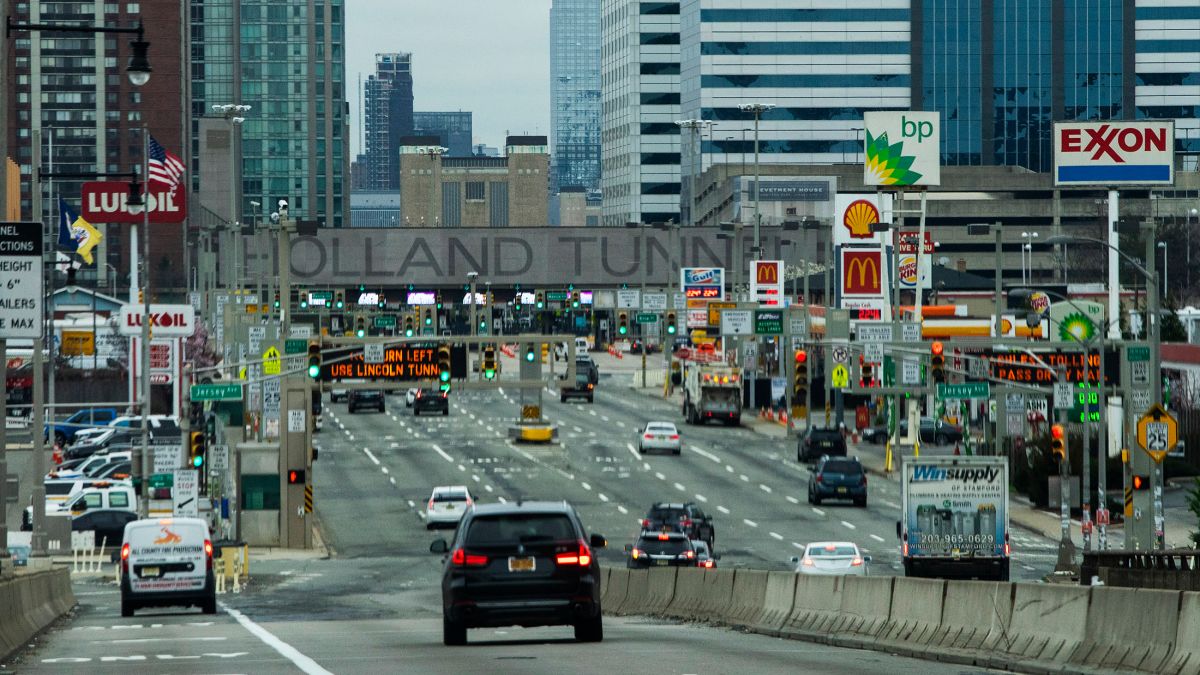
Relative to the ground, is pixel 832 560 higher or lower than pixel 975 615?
lower

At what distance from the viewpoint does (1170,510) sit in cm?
6750

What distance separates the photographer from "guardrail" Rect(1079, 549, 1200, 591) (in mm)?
36000

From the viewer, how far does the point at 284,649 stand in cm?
2203

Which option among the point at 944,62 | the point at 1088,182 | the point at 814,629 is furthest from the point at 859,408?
the point at 944,62

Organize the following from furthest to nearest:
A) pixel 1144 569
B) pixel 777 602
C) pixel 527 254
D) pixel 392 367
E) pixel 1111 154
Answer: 1. pixel 527 254
2. pixel 1111 154
3. pixel 392 367
4. pixel 1144 569
5. pixel 777 602

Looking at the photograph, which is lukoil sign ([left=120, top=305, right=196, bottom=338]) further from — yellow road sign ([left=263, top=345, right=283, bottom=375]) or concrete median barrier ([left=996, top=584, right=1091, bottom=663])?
concrete median barrier ([left=996, top=584, right=1091, bottom=663])

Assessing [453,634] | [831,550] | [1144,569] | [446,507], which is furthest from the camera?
[446,507]

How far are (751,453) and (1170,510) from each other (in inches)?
945

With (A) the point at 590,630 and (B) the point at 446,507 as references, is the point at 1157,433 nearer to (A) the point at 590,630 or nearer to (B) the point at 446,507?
(A) the point at 590,630

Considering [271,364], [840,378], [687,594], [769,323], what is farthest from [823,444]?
[687,594]

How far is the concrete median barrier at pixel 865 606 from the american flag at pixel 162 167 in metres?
45.1

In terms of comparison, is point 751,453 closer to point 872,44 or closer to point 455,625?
point 455,625

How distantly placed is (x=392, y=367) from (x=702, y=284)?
53.6m

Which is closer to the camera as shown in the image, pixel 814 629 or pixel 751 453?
pixel 814 629
